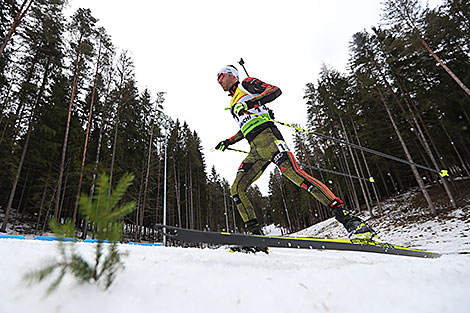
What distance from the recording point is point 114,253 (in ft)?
2.82

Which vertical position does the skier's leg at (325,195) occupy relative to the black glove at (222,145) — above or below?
below

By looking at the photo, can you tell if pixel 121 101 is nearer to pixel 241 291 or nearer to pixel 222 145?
pixel 222 145

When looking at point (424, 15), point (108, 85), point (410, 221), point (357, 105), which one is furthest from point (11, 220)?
point (424, 15)

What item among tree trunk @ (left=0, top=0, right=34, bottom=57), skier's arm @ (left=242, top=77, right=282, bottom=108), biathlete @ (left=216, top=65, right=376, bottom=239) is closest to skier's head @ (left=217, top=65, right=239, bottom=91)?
biathlete @ (left=216, top=65, right=376, bottom=239)

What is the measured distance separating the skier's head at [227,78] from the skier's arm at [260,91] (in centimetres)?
33

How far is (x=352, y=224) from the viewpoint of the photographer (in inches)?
106

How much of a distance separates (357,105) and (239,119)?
18452 millimetres

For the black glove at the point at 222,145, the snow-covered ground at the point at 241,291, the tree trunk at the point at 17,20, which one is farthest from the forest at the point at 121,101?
the snow-covered ground at the point at 241,291

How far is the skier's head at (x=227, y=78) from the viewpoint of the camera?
12.0 ft

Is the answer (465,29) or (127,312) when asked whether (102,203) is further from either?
(465,29)

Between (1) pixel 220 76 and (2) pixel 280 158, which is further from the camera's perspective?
(1) pixel 220 76

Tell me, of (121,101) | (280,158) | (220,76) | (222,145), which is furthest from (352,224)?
(121,101)

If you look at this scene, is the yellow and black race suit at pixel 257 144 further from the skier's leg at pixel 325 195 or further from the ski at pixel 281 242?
the ski at pixel 281 242

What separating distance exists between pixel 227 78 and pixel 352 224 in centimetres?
284
